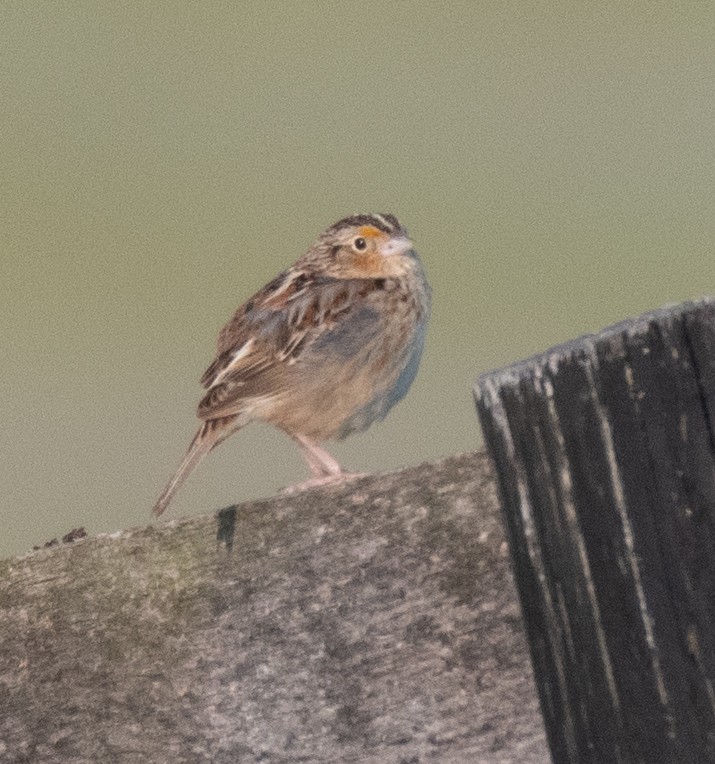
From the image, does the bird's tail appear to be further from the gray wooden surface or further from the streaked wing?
the gray wooden surface

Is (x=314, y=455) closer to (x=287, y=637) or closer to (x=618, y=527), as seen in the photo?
(x=287, y=637)

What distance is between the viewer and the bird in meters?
5.77

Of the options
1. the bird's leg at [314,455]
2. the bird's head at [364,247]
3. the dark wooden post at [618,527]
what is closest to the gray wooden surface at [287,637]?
the dark wooden post at [618,527]

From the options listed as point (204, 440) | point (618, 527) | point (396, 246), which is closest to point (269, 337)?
point (204, 440)

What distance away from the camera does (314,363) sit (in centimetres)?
580

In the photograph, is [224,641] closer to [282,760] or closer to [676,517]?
[282,760]

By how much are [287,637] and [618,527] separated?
0.68 meters

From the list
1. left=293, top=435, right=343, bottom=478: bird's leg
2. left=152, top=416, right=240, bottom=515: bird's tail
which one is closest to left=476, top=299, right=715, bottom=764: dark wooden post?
left=152, top=416, right=240, bottom=515: bird's tail

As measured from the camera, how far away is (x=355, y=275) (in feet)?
22.1

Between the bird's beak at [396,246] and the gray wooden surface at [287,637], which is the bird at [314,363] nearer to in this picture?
the bird's beak at [396,246]

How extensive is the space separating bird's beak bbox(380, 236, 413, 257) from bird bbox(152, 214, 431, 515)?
45cm

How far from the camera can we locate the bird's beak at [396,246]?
6715 mm

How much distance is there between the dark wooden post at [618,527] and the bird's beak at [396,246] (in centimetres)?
485

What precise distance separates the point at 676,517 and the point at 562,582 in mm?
165
